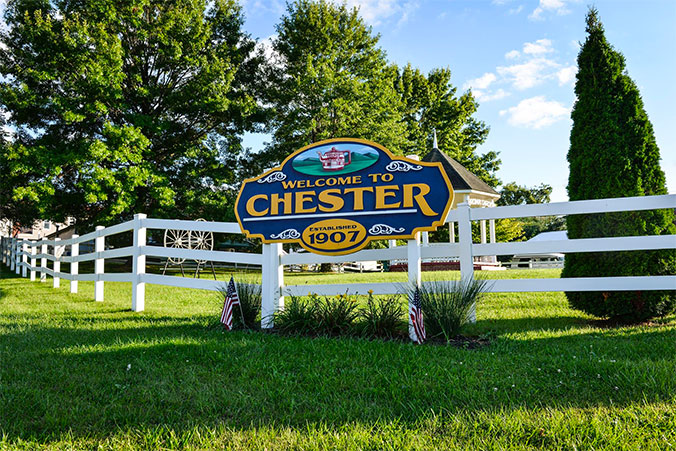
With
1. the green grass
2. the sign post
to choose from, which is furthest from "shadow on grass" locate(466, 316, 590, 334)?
the sign post

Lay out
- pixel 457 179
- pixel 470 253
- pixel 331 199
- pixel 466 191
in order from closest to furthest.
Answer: pixel 331 199 → pixel 470 253 → pixel 466 191 → pixel 457 179

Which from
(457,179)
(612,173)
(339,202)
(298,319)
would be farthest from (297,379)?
(457,179)

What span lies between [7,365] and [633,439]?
183 inches

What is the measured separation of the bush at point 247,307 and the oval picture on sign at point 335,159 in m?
1.76

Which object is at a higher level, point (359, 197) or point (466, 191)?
point (466, 191)

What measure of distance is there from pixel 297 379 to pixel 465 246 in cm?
305

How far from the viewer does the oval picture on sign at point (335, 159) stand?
17.4 feet

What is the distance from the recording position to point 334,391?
3.02m

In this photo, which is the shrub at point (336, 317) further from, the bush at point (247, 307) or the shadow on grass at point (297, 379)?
the bush at point (247, 307)

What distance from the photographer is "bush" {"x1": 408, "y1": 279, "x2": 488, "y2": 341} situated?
15.1 ft

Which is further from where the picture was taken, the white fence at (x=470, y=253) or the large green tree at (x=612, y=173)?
the large green tree at (x=612, y=173)

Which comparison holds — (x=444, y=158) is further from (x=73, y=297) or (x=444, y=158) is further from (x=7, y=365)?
(x=7, y=365)

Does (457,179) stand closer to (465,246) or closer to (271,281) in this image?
(465,246)

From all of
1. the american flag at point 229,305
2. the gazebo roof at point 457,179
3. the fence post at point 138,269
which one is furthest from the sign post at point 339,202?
the gazebo roof at point 457,179
